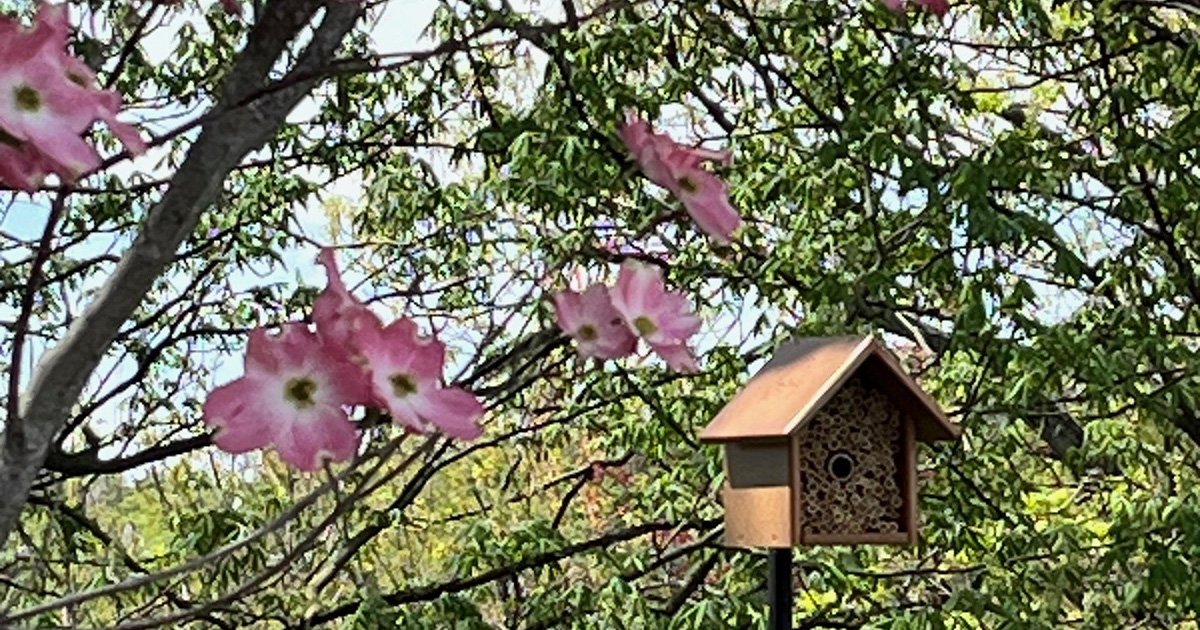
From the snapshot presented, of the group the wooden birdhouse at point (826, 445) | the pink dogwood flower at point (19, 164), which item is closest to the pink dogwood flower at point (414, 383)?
the pink dogwood flower at point (19, 164)

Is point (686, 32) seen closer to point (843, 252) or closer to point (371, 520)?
point (843, 252)

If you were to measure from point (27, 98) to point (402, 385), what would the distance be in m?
0.13

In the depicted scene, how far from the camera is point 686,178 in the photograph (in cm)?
60

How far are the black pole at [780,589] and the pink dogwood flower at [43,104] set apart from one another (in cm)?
136

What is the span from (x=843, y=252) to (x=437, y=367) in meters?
1.77

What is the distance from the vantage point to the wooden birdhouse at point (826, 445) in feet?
5.60

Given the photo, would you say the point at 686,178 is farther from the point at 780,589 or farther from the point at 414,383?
the point at 780,589

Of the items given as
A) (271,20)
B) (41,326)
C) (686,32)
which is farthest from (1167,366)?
(271,20)

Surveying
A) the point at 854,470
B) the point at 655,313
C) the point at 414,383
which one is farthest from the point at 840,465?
the point at 414,383

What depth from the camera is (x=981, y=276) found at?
2.16 metres

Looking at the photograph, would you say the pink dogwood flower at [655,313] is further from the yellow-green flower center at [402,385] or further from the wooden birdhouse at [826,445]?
the wooden birdhouse at [826,445]

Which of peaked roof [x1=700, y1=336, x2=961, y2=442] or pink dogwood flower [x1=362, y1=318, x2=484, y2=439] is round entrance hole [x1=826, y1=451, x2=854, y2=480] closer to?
peaked roof [x1=700, y1=336, x2=961, y2=442]

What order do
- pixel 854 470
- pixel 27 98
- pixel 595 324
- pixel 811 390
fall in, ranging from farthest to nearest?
pixel 854 470 < pixel 811 390 < pixel 595 324 < pixel 27 98

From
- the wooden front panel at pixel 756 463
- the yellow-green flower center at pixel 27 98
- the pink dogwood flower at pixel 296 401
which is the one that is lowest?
the pink dogwood flower at pixel 296 401
